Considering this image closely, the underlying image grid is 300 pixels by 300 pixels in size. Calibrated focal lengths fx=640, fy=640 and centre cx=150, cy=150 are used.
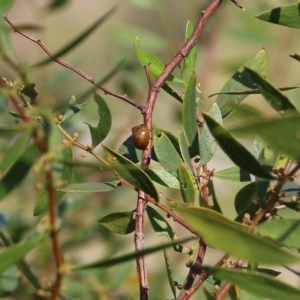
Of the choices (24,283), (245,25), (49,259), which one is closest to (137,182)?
(24,283)

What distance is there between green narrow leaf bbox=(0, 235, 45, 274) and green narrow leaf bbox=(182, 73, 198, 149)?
168mm

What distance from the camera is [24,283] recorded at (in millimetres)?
1087

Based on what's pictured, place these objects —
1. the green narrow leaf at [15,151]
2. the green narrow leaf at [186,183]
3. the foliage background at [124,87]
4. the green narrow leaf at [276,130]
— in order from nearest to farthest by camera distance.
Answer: the green narrow leaf at [276,130], the green narrow leaf at [15,151], the green narrow leaf at [186,183], the foliage background at [124,87]

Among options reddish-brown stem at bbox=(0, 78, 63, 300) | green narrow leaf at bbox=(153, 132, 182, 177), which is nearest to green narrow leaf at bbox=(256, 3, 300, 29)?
green narrow leaf at bbox=(153, 132, 182, 177)

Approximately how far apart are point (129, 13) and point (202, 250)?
5.92m

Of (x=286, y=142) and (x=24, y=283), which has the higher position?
(x=286, y=142)

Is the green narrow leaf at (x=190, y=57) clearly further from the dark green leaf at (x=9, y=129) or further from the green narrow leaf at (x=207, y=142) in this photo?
the dark green leaf at (x=9, y=129)

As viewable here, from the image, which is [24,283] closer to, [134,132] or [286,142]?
[134,132]

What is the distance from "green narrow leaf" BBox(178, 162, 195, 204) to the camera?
0.54 metres

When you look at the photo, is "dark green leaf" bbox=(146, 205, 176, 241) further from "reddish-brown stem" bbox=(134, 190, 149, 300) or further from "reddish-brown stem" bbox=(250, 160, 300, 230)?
"reddish-brown stem" bbox=(250, 160, 300, 230)

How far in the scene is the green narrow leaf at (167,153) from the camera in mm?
578

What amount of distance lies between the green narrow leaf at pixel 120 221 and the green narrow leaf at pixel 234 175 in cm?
9

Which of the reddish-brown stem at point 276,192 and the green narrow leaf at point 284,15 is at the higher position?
the green narrow leaf at point 284,15

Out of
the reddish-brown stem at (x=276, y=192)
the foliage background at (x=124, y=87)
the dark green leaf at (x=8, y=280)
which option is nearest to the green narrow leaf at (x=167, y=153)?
the reddish-brown stem at (x=276, y=192)
